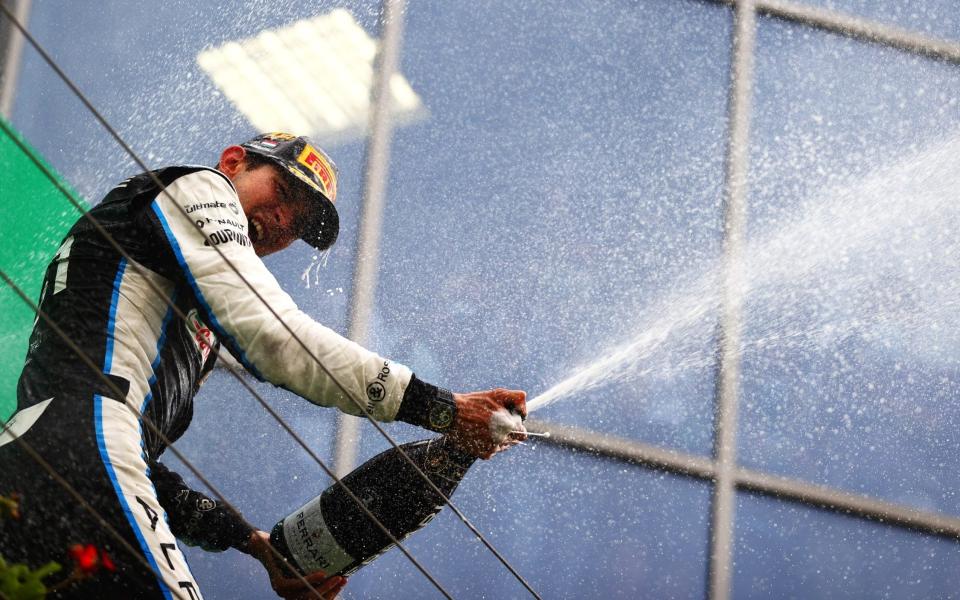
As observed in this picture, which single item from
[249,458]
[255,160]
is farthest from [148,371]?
[249,458]

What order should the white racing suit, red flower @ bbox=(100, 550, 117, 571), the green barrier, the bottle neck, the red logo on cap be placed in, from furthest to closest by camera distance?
the green barrier → the red logo on cap → the bottle neck → the white racing suit → red flower @ bbox=(100, 550, 117, 571)

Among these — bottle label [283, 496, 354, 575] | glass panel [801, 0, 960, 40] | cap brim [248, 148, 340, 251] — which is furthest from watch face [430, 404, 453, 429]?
glass panel [801, 0, 960, 40]

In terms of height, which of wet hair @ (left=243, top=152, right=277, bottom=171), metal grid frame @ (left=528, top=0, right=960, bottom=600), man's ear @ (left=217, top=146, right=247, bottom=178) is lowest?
metal grid frame @ (left=528, top=0, right=960, bottom=600)

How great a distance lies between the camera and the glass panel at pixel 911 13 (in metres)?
3.71

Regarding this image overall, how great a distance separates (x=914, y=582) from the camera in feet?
10.6

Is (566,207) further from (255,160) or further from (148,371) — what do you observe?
(148,371)

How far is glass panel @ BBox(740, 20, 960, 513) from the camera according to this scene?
3.31 m

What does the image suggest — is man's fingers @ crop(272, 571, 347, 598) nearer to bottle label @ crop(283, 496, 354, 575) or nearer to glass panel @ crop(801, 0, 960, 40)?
bottle label @ crop(283, 496, 354, 575)

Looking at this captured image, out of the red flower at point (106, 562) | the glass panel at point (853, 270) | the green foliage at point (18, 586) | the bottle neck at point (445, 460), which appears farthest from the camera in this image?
the glass panel at point (853, 270)

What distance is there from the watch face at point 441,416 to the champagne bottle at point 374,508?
4.2 inches

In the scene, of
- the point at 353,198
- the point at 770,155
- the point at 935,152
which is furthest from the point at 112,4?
the point at 935,152

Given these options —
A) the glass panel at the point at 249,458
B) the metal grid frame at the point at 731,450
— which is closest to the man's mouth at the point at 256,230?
the glass panel at the point at 249,458

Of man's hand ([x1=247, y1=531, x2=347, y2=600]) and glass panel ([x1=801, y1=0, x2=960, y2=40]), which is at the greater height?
glass panel ([x1=801, y1=0, x2=960, y2=40])

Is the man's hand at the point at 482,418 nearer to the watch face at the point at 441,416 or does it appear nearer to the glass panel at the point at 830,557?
the watch face at the point at 441,416
